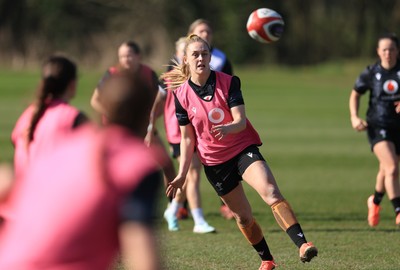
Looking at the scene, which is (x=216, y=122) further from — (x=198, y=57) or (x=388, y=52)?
(x=388, y=52)

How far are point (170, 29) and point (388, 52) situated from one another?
154 feet

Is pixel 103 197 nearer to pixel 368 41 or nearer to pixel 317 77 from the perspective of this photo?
pixel 317 77

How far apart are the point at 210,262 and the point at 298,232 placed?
3.75 feet

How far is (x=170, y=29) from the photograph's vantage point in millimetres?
55844

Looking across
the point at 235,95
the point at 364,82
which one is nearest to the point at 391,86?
the point at 364,82

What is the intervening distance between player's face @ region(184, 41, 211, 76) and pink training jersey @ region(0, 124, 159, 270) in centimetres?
392

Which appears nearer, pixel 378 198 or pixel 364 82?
pixel 364 82

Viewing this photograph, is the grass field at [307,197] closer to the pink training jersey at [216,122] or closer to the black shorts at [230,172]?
the black shorts at [230,172]

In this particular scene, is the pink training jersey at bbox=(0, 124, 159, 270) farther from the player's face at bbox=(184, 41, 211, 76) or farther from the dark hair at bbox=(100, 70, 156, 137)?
the player's face at bbox=(184, 41, 211, 76)

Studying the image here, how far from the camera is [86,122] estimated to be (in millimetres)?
3877

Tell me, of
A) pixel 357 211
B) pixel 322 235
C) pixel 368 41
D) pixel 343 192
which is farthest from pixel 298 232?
pixel 368 41

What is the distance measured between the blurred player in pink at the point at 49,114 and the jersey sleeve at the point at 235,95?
9.11ft

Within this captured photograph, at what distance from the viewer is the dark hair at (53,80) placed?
13.0ft

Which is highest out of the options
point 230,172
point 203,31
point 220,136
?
point 203,31
